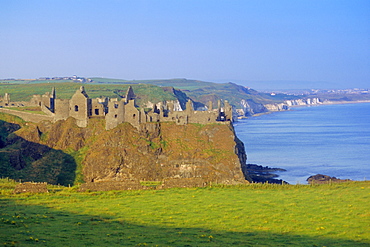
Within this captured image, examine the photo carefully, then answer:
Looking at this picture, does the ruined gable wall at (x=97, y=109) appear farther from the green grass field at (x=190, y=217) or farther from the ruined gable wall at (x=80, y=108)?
the green grass field at (x=190, y=217)

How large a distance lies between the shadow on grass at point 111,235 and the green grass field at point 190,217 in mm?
49

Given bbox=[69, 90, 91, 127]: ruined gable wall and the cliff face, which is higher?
bbox=[69, 90, 91, 127]: ruined gable wall

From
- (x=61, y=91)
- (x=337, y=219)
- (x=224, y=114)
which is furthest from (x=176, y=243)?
(x=61, y=91)

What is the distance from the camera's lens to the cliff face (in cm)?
7675

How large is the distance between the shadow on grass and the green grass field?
5 cm

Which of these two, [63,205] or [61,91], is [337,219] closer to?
[63,205]

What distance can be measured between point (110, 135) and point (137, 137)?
371 centimetres

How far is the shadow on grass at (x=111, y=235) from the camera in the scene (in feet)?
95.7

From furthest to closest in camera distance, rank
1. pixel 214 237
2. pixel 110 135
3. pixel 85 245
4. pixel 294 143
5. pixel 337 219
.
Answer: pixel 294 143
pixel 110 135
pixel 337 219
pixel 214 237
pixel 85 245

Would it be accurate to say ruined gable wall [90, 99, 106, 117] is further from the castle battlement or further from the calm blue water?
the calm blue water

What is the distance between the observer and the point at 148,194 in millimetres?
47250

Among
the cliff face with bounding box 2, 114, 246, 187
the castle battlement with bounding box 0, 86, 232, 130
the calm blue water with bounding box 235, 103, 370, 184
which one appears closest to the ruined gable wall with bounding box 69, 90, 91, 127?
the castle battlement with bounding box 0, 86, 232, 130

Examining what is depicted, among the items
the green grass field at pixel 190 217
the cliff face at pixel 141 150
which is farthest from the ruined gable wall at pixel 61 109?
the green grass field at pixel 190 217

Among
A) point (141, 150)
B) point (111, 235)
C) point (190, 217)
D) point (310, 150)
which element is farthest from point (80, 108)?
point (310, 150)
